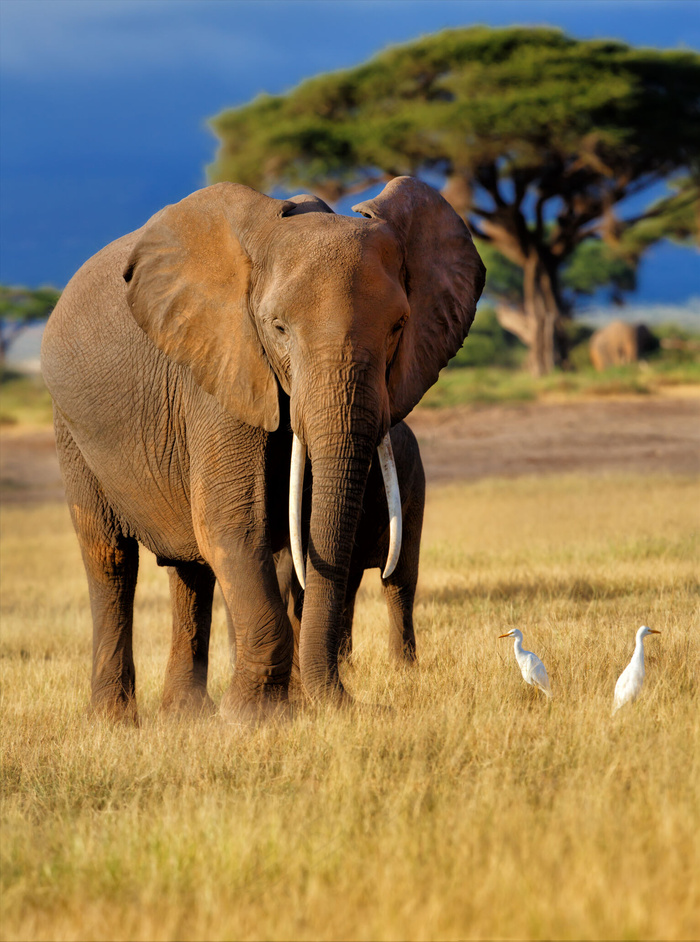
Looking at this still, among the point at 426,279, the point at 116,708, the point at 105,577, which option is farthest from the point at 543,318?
the point at 426,279

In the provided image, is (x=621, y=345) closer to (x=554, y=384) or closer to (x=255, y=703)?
(x=554, y=384)

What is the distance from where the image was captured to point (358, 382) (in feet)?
15.8

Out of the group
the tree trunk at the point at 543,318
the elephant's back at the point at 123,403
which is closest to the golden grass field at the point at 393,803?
the elephant's back at the point at 123,403

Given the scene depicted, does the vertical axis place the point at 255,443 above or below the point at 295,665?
above

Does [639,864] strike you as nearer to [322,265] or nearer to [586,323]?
[322,265]

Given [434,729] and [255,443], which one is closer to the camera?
[434,729]

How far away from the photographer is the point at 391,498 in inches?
209

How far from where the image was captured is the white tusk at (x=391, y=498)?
5160 mm

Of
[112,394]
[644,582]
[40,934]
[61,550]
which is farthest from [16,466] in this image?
[40,934]

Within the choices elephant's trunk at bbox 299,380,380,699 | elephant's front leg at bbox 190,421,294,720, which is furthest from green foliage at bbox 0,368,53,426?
elephant's trunk at bbox 299,380,380,699

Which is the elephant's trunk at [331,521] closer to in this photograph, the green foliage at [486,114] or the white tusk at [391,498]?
the white tusk at [391,498]

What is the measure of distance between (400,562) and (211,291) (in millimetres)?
2372

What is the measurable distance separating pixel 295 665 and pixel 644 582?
371cm

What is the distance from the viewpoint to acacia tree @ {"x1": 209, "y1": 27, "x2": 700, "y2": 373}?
2853 cm
